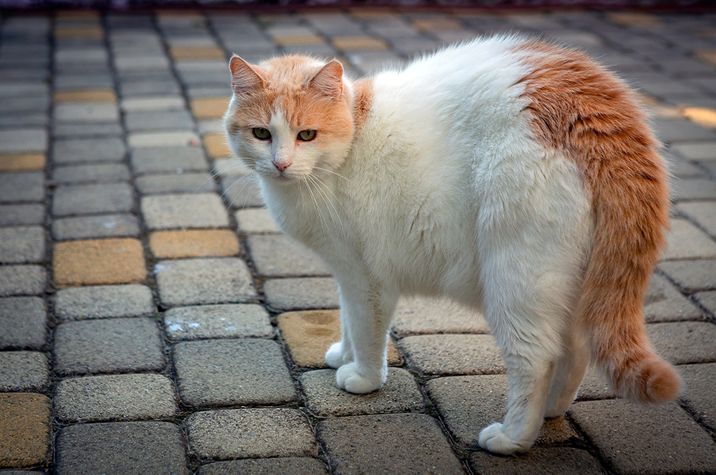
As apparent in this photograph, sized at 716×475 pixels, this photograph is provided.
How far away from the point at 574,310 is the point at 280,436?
91 cm

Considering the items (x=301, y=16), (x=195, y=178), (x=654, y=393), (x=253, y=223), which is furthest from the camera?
(x=301, y=16)

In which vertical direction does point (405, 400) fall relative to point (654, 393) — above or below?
below

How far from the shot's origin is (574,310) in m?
2.38

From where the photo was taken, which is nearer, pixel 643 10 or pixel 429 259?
pixel 429 259

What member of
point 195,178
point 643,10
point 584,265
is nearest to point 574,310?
point 584,265

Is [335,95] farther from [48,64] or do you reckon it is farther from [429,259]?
[48,64]

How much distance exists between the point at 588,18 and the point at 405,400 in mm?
5638

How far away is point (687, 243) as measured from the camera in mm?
3852

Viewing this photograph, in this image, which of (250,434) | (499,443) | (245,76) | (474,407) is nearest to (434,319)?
(474,407)

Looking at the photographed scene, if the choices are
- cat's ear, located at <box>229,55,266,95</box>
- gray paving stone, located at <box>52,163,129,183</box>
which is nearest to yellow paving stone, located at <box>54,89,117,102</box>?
gray paving stone, located at <box>52,163,129,183</box>

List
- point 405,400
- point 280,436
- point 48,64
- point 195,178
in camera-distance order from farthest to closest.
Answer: point 48,64 < point 195,178 < point 405,400 < point 280,436

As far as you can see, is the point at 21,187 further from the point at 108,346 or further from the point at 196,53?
the point at 196,53

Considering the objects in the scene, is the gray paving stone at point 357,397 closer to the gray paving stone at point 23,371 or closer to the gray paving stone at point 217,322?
the gray paving stone at point 217,322

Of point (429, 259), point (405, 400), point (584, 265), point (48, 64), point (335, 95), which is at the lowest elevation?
point (48, 64)
